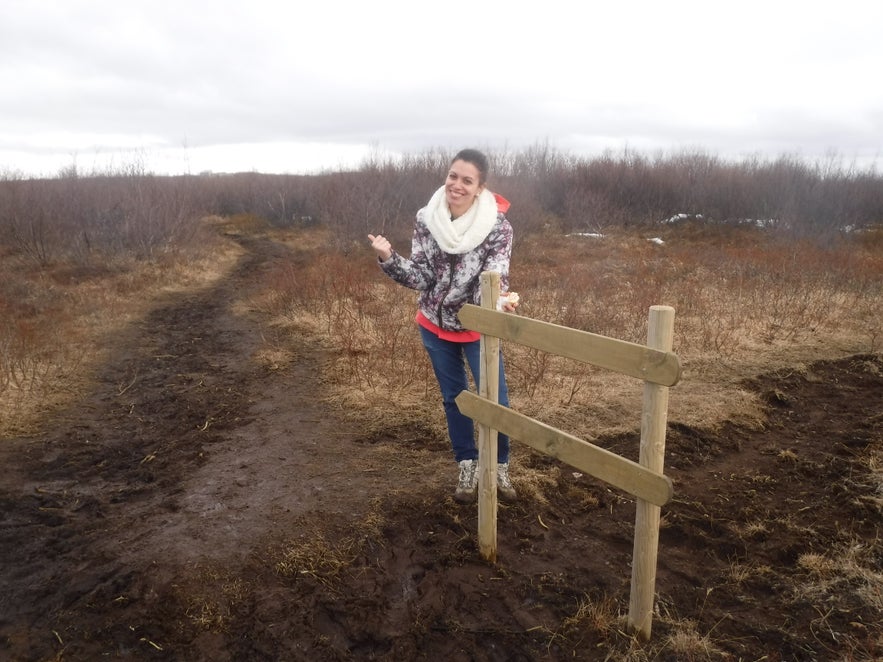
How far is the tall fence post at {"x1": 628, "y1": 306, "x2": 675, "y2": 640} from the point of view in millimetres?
2162

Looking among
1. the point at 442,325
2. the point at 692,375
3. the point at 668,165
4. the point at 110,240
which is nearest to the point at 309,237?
the point at 110,240

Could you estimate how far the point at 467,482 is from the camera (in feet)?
12.6

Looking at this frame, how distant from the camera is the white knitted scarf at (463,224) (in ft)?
10.6

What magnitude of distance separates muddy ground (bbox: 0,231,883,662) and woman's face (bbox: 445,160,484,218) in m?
1.87

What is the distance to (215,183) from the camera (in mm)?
32094

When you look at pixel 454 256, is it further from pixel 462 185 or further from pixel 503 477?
pixel 503 477

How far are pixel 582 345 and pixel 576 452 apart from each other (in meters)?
0.48

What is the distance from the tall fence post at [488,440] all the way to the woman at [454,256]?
36cm

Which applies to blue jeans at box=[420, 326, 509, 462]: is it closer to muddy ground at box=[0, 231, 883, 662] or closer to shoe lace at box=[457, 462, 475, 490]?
shoe lace at box=[457, 462, 475, 490]

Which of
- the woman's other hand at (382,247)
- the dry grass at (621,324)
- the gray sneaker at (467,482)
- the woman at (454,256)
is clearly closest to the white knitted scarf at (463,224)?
the woman at (454,256)

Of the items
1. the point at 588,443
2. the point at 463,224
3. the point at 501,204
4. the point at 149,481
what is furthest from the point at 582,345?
the point at 149,481

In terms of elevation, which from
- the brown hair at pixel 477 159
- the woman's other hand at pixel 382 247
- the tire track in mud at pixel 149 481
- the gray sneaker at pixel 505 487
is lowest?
the tire track in mud at pixel 149 481

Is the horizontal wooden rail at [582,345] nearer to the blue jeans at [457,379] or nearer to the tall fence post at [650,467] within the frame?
the tall fence post at [650,467]

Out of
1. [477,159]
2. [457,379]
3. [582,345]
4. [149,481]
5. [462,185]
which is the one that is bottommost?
[149,481]
